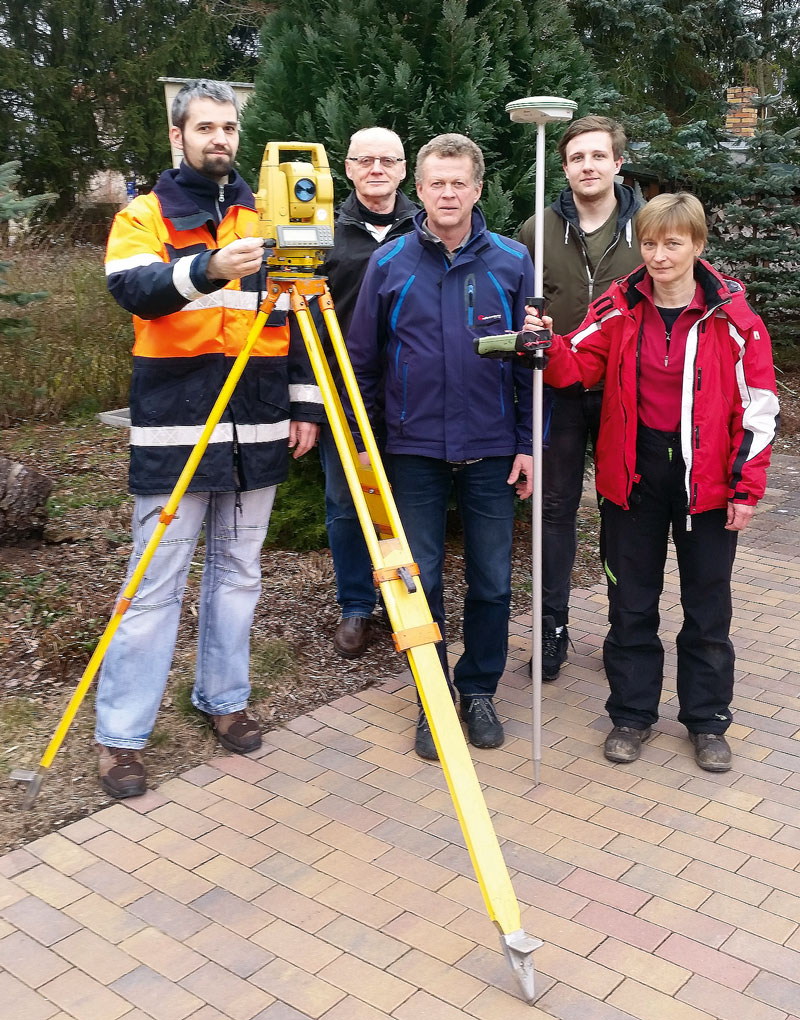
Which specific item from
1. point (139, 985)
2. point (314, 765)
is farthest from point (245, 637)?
point (139, 985)

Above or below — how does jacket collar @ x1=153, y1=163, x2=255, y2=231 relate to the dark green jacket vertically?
above

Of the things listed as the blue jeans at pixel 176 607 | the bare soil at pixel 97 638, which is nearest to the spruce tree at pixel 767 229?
the bare soil at pixel 97 638

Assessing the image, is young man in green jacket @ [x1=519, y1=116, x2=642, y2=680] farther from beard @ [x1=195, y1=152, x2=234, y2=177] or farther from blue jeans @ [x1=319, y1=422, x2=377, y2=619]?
beard @ [x1=195, y1=152, x2=234, y2=177]

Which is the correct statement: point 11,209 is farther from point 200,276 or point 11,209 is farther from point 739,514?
point 739,514

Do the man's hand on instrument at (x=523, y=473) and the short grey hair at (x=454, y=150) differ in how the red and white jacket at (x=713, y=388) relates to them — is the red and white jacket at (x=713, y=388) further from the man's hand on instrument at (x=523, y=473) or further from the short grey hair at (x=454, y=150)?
the short grey hair at (x=454, y=150)

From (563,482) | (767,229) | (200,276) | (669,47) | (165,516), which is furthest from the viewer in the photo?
(669,47)

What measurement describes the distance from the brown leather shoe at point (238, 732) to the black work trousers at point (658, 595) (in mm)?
1329

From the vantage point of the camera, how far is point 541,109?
3.34m

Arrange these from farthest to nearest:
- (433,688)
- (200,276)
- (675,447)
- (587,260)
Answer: (587,260)
(675,447)
(200,276)
(433,688)

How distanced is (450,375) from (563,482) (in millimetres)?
957

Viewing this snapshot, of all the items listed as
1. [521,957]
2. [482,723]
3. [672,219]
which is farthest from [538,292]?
[521,957]

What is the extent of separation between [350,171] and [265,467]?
4.35ft

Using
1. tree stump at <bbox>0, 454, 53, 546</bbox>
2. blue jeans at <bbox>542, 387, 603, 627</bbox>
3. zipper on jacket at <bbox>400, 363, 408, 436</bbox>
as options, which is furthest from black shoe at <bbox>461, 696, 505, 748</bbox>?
tree stump at <bbox>0, 454, 53, 546</bbox>

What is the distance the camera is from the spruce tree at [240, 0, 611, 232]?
191 inches
